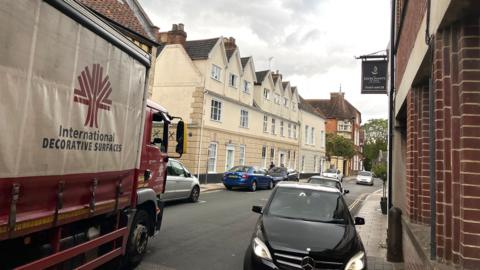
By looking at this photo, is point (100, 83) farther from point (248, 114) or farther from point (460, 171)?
point (248, 114)

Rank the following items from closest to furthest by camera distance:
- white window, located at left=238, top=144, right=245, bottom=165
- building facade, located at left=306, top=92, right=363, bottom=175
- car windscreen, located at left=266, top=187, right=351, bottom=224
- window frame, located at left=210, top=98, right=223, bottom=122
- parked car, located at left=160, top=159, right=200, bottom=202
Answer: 1. car windscreen, located at left=266, top=187, right=351, bottom=224
2. parked car, located at left=160, top=159, right=200, bottom=202
3. window frame, located at left=210, top=98, right=223, bottom=122
4. white window, located at left=238, top=144, right=245, bottom=165
5. building facade, located at left=306, top=92, right=363, bottom=175

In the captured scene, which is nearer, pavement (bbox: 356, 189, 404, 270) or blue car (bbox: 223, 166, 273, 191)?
pavement (bbox: 356, 189, 404, 270)

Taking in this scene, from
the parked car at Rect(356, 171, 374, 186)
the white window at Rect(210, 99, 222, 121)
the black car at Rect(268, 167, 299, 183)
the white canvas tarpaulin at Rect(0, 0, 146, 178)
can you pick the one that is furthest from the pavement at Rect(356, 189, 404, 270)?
the parked car at Rect(356, 171, 374, 186)

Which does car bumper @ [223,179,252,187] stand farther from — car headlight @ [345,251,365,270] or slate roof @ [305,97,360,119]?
slate roof @ [305,97,360,119]

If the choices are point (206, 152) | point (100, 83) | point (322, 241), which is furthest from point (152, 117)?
point (206, 152)

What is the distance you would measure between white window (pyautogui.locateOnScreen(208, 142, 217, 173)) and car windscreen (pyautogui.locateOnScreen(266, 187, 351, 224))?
19.0 meters

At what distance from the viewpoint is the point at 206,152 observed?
25.5 meters

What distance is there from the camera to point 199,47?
2717cm

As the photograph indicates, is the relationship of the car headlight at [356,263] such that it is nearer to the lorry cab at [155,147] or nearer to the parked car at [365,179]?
the lorry cab at [155,147]

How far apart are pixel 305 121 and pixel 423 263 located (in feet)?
140

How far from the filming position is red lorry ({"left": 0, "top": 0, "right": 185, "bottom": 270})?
10.5ft

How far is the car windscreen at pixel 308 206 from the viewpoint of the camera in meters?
6.36

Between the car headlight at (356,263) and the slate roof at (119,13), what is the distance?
1514 cm

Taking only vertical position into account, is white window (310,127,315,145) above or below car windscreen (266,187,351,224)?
above
